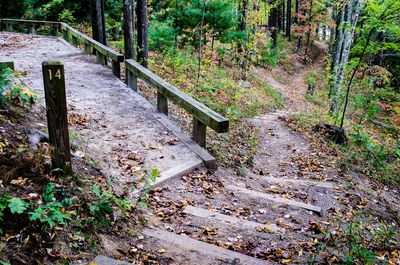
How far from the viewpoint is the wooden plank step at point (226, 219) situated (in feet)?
14.4

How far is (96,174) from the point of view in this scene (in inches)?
186

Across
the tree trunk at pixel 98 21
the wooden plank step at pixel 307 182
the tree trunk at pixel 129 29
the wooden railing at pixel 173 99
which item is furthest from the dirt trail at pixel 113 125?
the tree trunk at pixel 98 21

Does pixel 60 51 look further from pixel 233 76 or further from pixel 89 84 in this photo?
pixel 233 76

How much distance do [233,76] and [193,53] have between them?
2725 millimetres

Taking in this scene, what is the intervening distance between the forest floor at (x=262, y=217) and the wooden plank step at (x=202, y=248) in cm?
1

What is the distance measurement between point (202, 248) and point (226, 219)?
973 mm

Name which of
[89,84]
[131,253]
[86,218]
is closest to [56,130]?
[86,218]

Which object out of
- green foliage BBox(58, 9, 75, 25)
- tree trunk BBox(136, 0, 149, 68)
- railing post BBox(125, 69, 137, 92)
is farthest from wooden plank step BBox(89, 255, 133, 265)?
green foliage BBox(58, 9, 75, 25)

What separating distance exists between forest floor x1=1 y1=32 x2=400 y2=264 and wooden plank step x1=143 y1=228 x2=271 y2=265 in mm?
11

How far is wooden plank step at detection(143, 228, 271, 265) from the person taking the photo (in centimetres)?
342

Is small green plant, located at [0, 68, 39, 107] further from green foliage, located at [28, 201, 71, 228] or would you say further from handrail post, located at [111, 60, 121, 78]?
handrail post, located at [111, 60, 121, 78]

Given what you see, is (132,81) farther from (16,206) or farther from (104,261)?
(104,261)

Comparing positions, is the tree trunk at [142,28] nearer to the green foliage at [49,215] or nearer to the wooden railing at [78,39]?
the wooden railing at [78,39]

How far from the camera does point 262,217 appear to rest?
16.1ft
